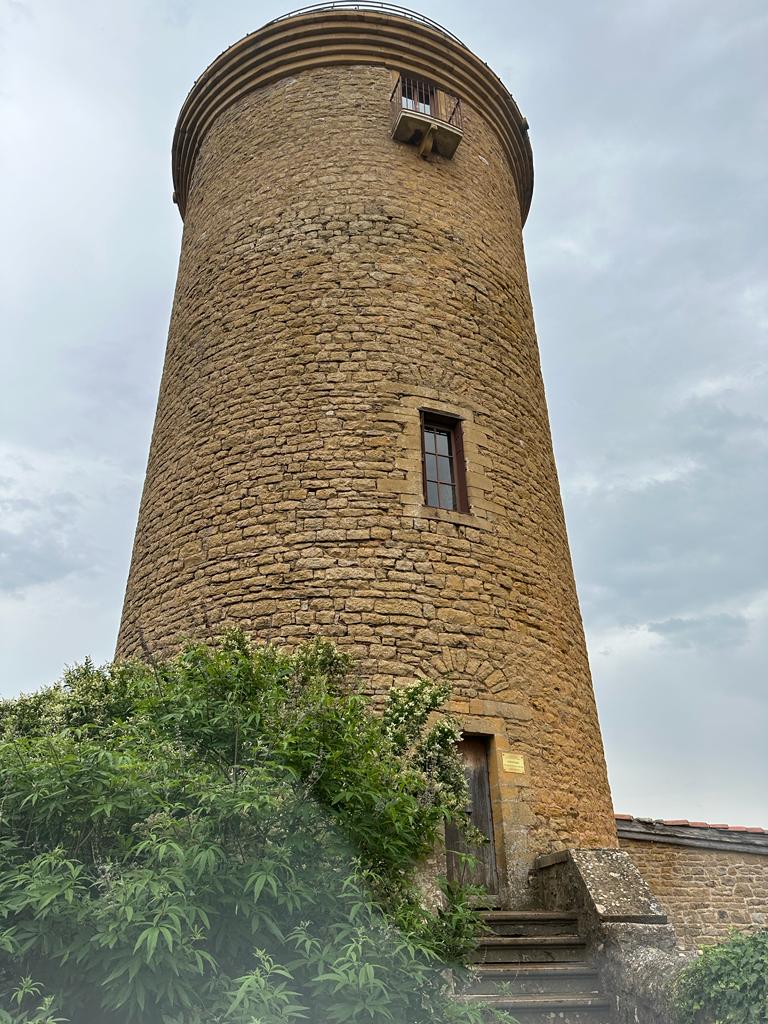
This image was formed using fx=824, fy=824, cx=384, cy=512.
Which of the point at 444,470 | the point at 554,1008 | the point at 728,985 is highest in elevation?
the point at 444,470

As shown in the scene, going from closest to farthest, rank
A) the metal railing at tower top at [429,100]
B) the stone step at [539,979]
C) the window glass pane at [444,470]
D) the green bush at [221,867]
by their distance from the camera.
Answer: the green bush at [221,867], the stone step at [539,979], the window glass pane at [444,470], the metal railing at tower top at [429,100]

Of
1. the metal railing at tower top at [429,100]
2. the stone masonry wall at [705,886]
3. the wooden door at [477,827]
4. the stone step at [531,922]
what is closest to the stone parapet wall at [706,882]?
the stone masonry wall at [705,886]

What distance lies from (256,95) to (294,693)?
8632 mm

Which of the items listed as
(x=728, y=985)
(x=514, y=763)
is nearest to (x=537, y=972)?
(x=728, y=985)

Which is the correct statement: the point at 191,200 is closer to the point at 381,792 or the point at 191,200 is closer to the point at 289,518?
the point at 289,518

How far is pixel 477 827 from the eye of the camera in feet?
22.6

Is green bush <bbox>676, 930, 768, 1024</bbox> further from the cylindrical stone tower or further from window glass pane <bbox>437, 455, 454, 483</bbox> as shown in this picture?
window glass pane <bbox>437, 455, 454, 483</bbox>

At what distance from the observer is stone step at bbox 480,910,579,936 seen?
19.9 ft

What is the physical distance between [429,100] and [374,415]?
523 centimetres

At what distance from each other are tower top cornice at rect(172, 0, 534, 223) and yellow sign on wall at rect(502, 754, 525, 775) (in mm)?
8720

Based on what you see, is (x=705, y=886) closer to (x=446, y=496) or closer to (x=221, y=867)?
(x=446, y=496)

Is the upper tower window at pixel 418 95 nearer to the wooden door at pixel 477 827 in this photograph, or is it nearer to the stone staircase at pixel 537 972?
the wooden door at pixel 477 827

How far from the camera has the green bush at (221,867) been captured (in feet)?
11.4

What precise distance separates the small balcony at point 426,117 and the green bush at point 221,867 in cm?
735
